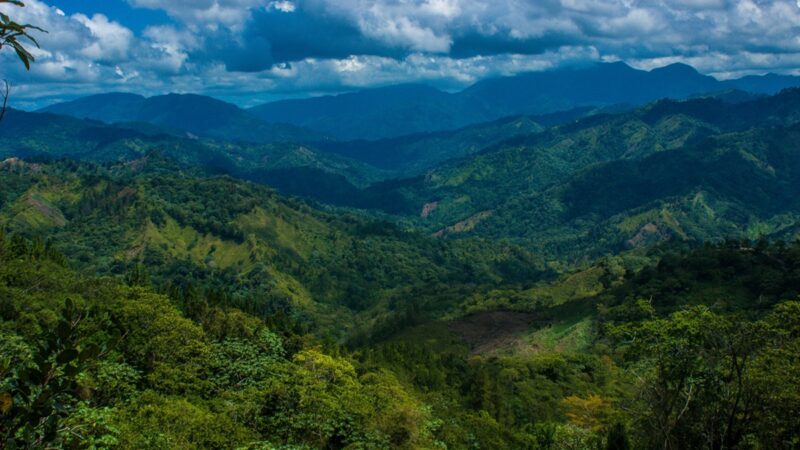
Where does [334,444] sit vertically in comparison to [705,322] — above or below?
below

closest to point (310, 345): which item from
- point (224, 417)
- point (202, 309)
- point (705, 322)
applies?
point (202, 309)

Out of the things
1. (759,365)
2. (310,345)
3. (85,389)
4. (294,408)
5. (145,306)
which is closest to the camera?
(759,365)

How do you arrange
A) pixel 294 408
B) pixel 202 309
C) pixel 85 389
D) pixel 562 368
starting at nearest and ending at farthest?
pixel 85 389 → pixel 294 408 → pixel 202 309 → pixel 562 368

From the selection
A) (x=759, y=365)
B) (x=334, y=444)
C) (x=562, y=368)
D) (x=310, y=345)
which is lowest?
(x=562, y=368)

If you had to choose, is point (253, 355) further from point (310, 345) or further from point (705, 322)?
point (705, 322)

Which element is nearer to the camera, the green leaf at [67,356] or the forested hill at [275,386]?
the green leaf at [67,356]

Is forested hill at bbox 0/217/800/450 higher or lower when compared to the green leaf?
lower

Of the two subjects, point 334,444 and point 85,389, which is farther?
point 334,444

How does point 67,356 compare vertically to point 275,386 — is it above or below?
above

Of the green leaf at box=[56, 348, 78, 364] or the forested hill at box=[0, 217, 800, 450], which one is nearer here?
the green leaf at box=[56, 348, 78, 364]

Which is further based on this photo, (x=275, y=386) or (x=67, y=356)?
(x=275, y=386)

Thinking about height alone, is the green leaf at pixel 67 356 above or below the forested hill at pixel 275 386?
above
